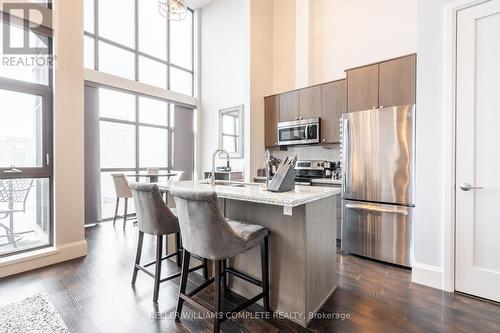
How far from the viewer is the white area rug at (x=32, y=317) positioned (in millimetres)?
1729

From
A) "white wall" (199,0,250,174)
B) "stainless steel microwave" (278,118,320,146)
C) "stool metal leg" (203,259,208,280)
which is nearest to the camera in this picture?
"stool metal leg" (203,259,208,280)

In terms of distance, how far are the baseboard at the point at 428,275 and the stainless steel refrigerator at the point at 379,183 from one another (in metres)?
0.30

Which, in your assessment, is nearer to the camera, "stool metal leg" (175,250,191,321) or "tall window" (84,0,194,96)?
"stool metal leg" (175,250,191,321)

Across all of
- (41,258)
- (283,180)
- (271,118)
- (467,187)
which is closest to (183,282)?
(283,180)

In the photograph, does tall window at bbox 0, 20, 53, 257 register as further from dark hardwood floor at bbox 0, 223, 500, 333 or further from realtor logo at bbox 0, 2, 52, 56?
dark hardwood floor at bbox 0, 223, 500, 333

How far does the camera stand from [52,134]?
299cm

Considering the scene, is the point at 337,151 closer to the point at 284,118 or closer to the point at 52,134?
the point at 284,118

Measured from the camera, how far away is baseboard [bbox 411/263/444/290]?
92.9 inches

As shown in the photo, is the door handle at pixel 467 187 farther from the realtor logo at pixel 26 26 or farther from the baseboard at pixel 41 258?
the realtor logo at pixel 26 26

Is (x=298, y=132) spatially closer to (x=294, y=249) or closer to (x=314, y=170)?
(x=314, y=170)

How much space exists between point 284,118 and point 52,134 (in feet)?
11.1

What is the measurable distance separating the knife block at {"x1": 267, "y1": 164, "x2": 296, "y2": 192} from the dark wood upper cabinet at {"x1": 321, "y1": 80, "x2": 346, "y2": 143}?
6.91ft

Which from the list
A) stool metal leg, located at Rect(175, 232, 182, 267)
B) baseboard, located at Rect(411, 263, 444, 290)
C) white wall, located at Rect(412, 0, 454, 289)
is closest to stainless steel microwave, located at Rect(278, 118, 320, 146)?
white wall, located at Rect(412, 0, 454, 289)

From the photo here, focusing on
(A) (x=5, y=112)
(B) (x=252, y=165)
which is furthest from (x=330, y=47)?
(A) (x=5, y=112)
